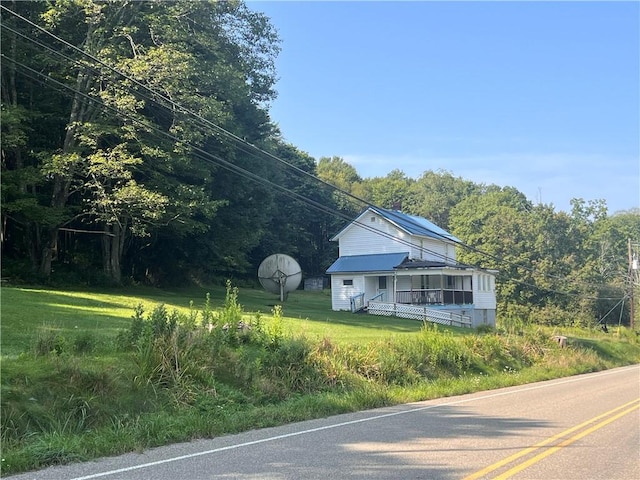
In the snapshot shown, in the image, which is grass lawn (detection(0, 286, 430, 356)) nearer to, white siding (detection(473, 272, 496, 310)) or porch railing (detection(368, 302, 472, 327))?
porch railing (detection(368, 302, 472, 327))

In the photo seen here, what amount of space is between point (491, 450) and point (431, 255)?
3700 centimetres

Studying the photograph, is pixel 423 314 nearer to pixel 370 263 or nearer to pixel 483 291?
pixel 370 263

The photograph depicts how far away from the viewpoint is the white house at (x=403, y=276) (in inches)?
1577

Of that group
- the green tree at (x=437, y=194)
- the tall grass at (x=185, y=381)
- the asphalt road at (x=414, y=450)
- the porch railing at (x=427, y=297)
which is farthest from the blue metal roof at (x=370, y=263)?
the green tree at (x=437, y=194)

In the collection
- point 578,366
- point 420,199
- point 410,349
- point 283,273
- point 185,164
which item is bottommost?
point 578,366

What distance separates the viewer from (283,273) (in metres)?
40.2

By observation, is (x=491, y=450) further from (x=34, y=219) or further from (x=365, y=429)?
(x=34, y=219)

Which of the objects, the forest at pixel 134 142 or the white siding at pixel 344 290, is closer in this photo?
the forest at pixel 134 142

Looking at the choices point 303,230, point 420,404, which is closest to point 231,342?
point 420,404

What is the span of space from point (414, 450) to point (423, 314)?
30.0 metres

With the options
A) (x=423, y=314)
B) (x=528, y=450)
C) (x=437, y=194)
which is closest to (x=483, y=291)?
(x=423, y=314)

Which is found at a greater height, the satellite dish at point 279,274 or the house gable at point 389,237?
the house gable at point 389,237

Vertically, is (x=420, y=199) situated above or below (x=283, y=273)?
above

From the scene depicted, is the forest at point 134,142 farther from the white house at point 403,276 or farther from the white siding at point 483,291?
the white siding at point 483,291
